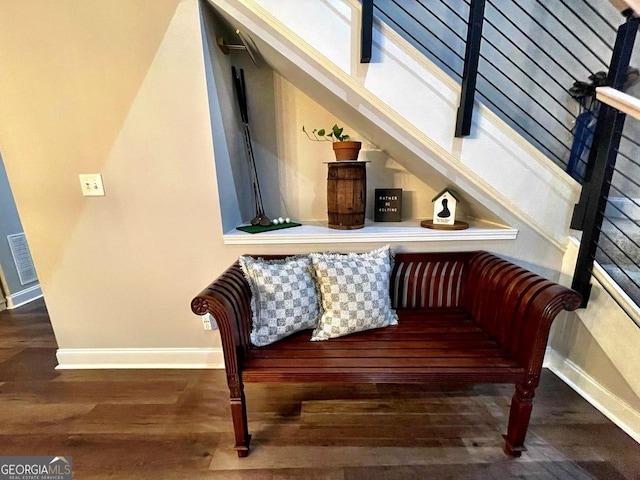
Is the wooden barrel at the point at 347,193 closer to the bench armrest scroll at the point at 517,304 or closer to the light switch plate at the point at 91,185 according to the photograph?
the bench armrest scroll at the point at 517,304

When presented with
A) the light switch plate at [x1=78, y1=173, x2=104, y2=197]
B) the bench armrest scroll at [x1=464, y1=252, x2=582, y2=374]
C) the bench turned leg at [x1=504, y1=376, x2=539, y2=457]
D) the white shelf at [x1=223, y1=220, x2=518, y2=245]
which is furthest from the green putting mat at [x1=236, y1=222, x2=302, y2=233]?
the bench turned leg at [x1=504, y1=376, x2=539, y2=457]

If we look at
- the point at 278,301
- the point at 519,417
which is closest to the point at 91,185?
the point at 278,301

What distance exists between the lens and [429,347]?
4.41 ft

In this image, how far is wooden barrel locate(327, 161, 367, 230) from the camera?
1668 mm

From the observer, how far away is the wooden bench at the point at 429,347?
118 cm

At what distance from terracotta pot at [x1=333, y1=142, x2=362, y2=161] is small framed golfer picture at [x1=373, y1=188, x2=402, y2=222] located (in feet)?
1.21

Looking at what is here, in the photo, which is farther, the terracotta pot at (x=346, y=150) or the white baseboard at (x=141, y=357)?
the white baseboard at (x=141, y=357)

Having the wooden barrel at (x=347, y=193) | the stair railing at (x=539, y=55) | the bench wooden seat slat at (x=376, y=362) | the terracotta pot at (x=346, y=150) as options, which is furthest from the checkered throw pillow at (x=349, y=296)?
the stair railing at (x=539, y=55)

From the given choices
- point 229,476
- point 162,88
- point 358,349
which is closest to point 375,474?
point 358,349

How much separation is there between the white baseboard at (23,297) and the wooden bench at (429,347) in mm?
2749

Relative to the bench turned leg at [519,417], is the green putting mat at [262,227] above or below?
above

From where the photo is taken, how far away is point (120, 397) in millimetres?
1653

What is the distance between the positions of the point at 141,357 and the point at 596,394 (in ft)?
8.41

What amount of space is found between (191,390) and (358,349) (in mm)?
1023
